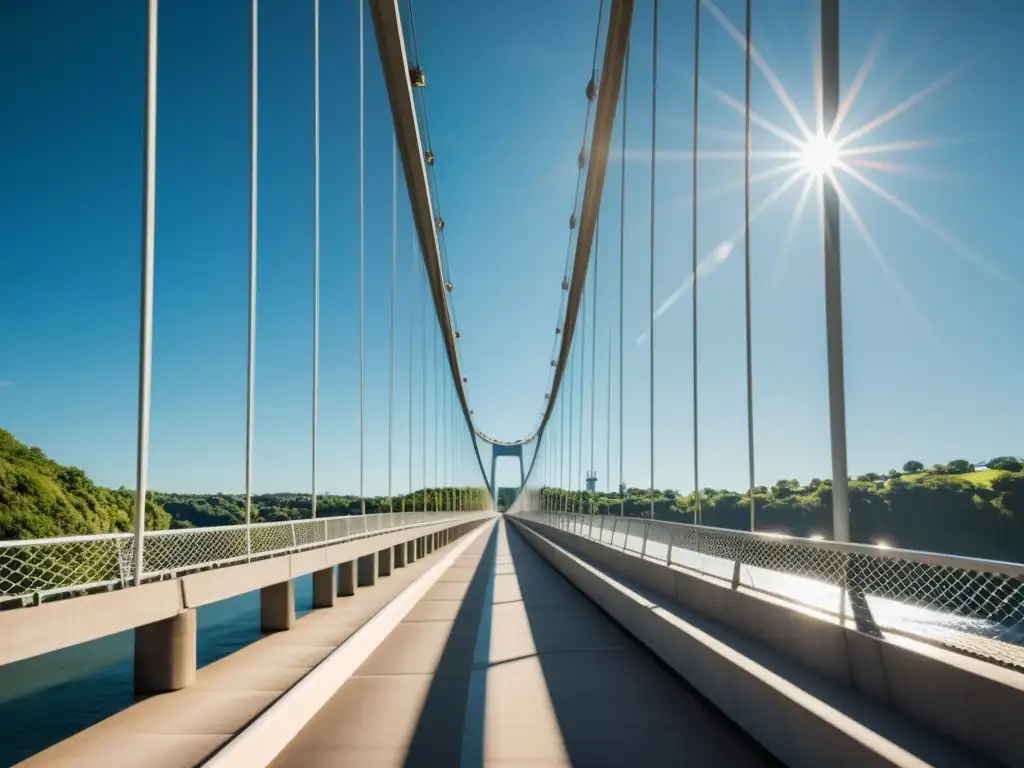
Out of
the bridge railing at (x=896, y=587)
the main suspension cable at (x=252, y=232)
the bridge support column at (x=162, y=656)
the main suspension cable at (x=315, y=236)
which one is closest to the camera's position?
the bridge railing at (x=896, y=587)

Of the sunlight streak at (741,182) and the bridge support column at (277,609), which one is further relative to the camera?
the sunlight streak at (741,182)

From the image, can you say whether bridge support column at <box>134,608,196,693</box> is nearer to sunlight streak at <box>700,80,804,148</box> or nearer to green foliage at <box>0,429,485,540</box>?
sunlight streak at <box>700,80,804,148</box>

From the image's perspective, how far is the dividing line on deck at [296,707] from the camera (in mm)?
3502

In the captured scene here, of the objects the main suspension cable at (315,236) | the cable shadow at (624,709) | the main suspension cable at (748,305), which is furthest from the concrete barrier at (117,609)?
the main suspension cable at (748,305)

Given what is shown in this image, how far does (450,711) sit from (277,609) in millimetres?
5480

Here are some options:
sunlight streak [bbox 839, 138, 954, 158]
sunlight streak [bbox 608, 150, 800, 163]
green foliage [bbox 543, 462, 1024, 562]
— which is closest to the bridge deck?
green foliage [bbox 543, 462, 1024, 562]

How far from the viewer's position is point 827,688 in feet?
12.0

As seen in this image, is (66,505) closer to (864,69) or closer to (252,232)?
(252,232)

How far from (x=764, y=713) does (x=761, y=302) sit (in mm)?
10085

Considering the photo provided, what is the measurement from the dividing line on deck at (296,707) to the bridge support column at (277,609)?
2.38m

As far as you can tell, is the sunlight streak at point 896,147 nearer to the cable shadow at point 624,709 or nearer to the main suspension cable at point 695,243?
the main suspension cable at point 695,243

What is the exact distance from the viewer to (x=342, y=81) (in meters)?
17.2

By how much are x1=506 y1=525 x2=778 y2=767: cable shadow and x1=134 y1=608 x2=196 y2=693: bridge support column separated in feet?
9.01

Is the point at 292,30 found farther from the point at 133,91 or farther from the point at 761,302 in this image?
the point at 761,302
